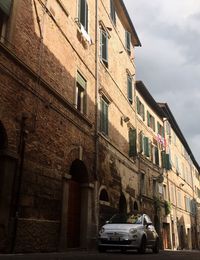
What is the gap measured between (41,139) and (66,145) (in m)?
A: 1.82

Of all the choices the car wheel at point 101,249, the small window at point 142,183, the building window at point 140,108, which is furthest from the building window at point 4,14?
the building window at point 140,108

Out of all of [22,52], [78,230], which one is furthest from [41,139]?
[78,230]

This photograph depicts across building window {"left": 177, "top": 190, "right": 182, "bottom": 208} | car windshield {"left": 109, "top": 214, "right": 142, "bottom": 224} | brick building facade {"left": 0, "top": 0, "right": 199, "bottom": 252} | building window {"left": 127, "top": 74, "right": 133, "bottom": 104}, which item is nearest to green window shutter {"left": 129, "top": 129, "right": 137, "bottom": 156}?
brick building facade {"left": 0, "top": 0, "right": 199, "bottom": 252}

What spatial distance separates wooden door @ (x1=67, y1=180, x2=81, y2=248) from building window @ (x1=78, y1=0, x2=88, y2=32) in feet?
20.6

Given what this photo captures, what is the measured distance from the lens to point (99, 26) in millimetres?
17562

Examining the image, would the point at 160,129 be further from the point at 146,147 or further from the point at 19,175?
the point at 19,175

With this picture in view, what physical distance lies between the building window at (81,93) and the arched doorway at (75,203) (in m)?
2.10

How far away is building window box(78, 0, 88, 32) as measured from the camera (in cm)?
1503

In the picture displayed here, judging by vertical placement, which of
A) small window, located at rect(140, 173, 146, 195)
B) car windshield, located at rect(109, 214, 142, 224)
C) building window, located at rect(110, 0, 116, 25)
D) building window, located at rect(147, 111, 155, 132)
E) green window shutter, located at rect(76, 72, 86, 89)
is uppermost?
building window, located at rect(110, 0, 116, 25)

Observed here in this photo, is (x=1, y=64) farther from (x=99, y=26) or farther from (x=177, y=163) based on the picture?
(x=177, y=163)

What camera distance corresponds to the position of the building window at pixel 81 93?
14258 mm

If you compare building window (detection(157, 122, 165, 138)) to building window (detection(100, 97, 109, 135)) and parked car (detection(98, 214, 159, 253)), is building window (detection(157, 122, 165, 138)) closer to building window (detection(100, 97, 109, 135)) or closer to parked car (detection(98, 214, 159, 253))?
building window (detection(100, 97, 109, 135))

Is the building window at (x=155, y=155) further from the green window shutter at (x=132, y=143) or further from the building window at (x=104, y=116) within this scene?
the building window at (x=104, y=116)

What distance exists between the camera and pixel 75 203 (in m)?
13.4
